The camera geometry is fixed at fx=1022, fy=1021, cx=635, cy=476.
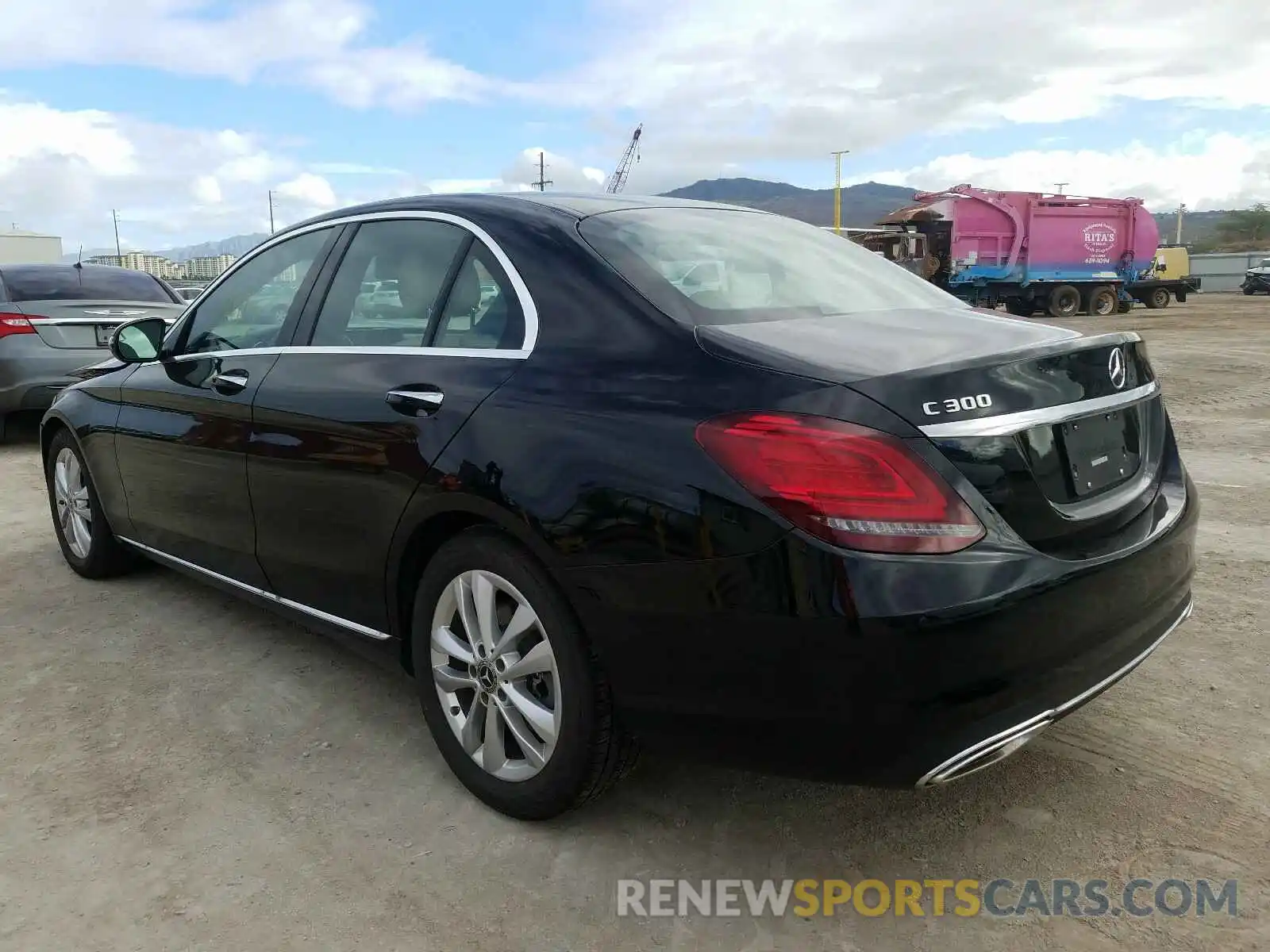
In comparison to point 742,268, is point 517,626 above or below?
below

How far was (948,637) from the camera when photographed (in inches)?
75.1

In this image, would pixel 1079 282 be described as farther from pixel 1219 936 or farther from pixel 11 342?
pixel 1219 936

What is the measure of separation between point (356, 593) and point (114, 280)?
22.8ft

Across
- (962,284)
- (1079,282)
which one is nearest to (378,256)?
(962,284)

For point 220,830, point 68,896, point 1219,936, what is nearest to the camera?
point 1219,936

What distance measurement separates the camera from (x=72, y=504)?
4664 millimetres

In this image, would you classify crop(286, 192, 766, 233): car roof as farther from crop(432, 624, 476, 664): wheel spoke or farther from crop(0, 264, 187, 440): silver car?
crop(0, 264, 187, 440): silver car

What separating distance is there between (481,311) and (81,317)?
22.0ft

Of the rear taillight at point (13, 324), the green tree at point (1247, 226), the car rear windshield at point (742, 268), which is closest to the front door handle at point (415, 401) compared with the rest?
the car rear windshield at point (742, 268)

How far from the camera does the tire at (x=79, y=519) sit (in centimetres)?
447

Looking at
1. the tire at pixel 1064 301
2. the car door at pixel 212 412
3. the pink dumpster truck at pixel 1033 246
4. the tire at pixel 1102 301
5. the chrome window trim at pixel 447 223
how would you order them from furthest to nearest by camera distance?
the tire at pixel 1102 301, the tire at pixel 1064 301, the pink dumpster truck at pixel 1033 246, the car door at pixel 212 412, the chrome window trim at pixel 447 223

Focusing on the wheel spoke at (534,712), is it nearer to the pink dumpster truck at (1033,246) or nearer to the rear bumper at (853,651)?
the rear bumper at (853,651)

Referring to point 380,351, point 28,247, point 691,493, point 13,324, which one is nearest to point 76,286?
point 13,324

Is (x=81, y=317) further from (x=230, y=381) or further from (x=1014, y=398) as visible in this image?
(x=1014, y=398)
